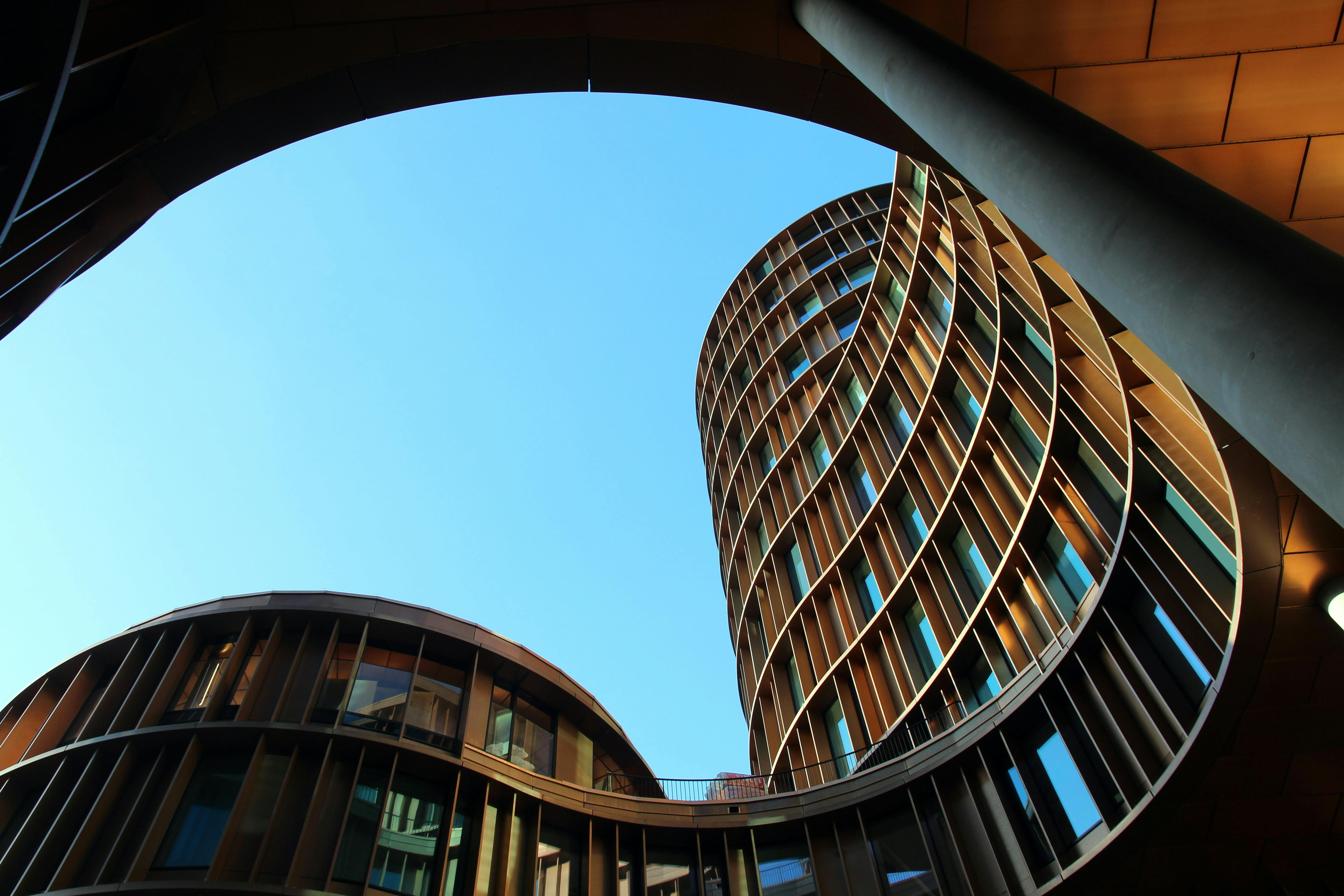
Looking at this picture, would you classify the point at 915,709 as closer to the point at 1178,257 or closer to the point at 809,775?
the point at 809,775

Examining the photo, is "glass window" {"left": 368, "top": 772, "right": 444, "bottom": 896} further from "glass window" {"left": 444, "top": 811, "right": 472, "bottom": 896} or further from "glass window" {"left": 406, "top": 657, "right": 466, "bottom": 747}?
"glass window" {"left": 406, "top": 657, "right": 466, "bottom": 747}

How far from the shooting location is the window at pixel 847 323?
35.2 m

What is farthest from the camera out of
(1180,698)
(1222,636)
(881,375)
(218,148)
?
(881,375)

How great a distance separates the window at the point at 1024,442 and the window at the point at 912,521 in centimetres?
411

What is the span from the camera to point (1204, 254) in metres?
3.20

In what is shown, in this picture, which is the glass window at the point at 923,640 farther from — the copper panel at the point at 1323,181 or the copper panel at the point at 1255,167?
the copper panel at the point at 1255,167

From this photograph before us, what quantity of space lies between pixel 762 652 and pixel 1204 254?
30.2 m

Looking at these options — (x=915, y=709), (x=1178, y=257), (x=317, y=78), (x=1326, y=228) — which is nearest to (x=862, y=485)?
(x=915, y=709)

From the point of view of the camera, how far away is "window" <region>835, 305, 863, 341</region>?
35188mm

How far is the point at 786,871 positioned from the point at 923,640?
736 cm

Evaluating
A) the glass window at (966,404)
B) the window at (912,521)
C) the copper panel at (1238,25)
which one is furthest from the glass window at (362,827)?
the copper panel at (1238,25)

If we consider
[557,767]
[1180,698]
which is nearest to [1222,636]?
[1180,698]

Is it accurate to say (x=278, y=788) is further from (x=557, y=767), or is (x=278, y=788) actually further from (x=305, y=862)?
(x=557, y=767)

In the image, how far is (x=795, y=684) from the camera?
2856 centimetres
